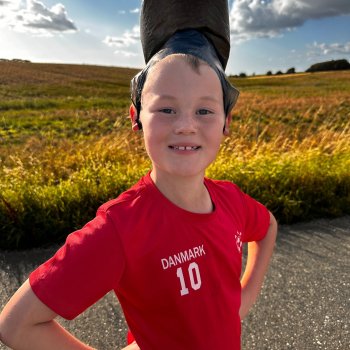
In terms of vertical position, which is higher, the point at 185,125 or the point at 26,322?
the point at 185,125

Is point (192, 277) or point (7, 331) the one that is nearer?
point (7, 331)

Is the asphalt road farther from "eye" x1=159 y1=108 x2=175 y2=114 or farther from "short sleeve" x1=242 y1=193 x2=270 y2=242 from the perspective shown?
"eye" x1=159 y1=108 x2=175 y2=114

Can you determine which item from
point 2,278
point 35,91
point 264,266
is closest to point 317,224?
point 264,266

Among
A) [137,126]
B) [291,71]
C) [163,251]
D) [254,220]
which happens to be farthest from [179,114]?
[291,71]

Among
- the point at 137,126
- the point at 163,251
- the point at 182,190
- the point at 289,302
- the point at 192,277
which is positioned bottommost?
the point at 289,302

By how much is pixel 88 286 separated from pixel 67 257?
0.34ft

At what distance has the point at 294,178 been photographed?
14.3 feet

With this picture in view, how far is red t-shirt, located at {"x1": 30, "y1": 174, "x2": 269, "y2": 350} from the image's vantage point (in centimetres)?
114

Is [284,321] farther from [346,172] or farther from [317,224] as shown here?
[346,172]

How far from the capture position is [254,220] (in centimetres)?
178

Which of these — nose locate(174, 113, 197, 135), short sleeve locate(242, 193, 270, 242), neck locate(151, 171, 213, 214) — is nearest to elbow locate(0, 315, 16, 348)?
neck locate(151, 171, 213, 214)

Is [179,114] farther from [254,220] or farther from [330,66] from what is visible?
[330,66]

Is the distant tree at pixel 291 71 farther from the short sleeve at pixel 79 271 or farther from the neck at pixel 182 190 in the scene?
the short sleeve at pixel 79 271

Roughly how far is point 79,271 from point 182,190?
1.54 ft
